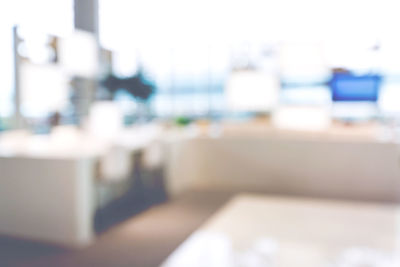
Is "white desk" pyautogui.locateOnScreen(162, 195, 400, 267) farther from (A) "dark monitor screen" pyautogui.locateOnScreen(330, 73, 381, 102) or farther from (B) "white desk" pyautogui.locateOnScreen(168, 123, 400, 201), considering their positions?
(A) "dark monitor screen" pyautogui.locateOnScreen(330, 73, 381, 102)

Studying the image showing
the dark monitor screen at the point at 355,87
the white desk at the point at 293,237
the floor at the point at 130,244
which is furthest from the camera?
the dark monitor screen at the point at 355,87

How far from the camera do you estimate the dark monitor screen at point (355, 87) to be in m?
6.83

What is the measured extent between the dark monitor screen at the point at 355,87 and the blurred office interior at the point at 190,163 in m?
0.04

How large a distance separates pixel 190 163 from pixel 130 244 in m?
1.57

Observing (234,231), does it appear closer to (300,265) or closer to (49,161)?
(300,265)

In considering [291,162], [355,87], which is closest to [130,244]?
[291,162]

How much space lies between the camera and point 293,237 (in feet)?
4.55

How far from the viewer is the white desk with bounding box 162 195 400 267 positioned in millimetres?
1170

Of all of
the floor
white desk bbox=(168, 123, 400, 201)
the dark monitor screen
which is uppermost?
the dark monitor screen

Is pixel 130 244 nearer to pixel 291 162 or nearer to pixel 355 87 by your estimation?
pixel 291 162

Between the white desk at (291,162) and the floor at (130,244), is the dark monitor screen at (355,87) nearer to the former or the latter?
the white desk at (291,162)

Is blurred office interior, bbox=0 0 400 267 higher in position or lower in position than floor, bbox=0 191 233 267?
higher

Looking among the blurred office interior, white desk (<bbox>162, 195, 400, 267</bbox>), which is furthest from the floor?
white desk (<bbox>162, 195, 400, 267</bbox>)

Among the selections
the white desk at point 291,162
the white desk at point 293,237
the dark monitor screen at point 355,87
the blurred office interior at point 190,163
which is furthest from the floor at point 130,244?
the dark monitor screen at point 355,87
